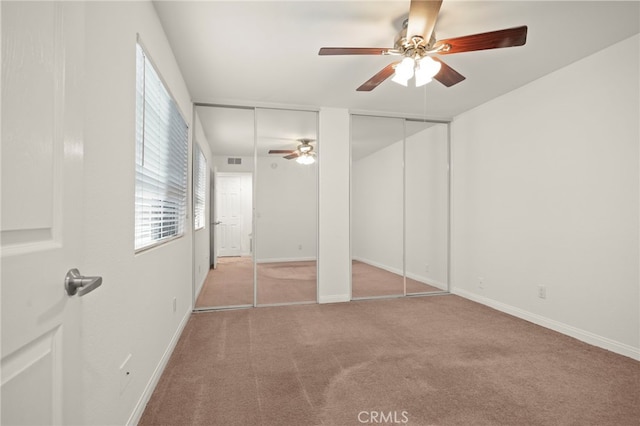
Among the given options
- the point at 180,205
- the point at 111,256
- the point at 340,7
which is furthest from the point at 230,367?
the point at 340,7

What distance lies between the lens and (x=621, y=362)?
2436 mm

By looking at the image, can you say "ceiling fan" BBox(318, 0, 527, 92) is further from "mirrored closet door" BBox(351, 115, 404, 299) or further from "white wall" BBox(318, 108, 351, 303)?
"mirrored closet door" BBox(351, 115, 404, 299)

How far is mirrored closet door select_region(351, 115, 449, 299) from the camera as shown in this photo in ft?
14.8

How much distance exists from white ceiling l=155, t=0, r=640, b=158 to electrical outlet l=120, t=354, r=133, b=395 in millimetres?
2150

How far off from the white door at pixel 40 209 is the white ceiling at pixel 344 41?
5.55 feet

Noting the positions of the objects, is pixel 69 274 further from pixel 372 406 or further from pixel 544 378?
pixel 544 378

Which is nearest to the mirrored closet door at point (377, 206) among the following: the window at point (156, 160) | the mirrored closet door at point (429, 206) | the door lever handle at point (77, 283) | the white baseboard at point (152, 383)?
the mirrored closet door at point (429, 206)

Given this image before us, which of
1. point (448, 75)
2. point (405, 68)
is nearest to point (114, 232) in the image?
point (405, 68)

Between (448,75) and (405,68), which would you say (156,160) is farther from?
(448,75)

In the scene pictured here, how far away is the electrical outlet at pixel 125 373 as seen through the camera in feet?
5.00

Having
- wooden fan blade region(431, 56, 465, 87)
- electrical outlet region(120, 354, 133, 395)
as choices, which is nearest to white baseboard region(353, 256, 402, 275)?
wooden fan blade region(431, 56, 465, 87)

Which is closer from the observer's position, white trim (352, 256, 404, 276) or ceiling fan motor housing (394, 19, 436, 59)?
ceiling fan motor housing (394, 19, 436, 59)

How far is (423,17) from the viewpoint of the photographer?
189 centimetres

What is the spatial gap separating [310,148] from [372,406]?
3.12m
